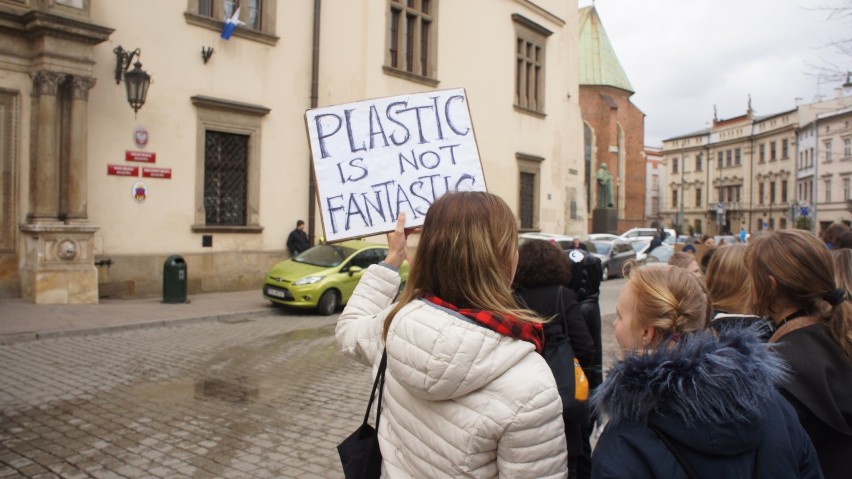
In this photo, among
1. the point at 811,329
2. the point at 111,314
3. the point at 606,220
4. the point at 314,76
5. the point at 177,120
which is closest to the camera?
the point at 811,329

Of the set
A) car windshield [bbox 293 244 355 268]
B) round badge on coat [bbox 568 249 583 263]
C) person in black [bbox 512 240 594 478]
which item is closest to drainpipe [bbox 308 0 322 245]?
car windshield [bbox 293 244 355 268]

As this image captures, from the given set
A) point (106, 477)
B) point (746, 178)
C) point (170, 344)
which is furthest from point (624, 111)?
point (106, 477)

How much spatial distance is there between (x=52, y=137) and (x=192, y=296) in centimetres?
429

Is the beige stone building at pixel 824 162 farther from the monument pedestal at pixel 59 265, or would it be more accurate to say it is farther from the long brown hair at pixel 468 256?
the long brown hair at pixel 468 256

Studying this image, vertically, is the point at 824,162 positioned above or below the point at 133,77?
above

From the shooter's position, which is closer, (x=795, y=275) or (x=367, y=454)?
(x=367, y=454)

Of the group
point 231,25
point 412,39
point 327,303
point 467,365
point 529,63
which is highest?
point 529,63

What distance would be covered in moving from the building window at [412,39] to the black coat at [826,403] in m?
18.3

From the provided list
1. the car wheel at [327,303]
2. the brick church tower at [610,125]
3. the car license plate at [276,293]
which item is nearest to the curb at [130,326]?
the car license plate at [276,293]

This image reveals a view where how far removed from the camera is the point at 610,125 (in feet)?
157

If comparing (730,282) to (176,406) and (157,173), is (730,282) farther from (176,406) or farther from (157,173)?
(157,173)

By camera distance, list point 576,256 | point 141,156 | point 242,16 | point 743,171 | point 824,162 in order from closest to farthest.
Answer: point 576,256, point 141,156, point 242,16, point 824,162, point 743,171

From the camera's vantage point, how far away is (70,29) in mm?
12461

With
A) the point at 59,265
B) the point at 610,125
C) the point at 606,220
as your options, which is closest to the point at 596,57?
the point at 610,125
